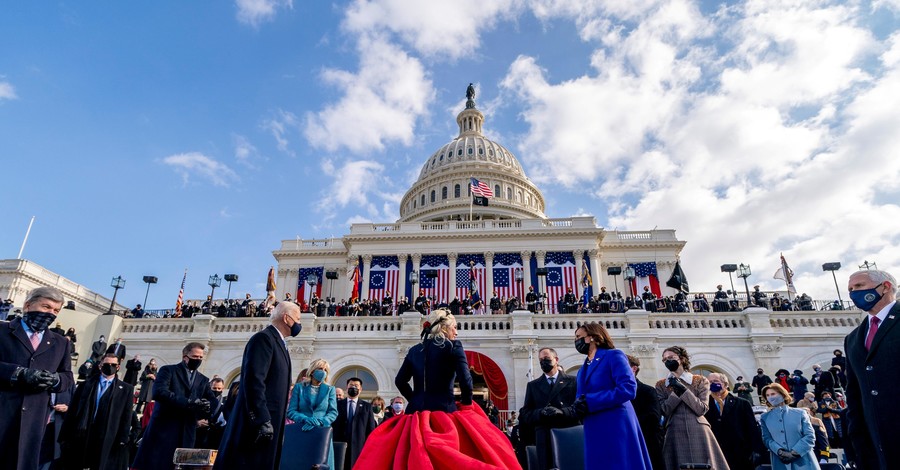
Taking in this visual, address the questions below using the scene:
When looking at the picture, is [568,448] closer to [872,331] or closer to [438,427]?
[438,427]

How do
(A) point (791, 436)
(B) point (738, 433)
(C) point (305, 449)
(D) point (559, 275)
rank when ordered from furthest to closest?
(D) point (559, 275) → (B) point (738, 433) → (A) point (791, 436) → (C) point (305, 449)

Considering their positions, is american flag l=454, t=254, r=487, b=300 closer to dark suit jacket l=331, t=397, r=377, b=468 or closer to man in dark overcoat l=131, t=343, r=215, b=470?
dark suit jacket l=331, t=397, r=377, b=468

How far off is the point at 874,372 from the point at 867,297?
80cm

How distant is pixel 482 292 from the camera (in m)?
45.3

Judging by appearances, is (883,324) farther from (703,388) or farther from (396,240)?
(396,240)

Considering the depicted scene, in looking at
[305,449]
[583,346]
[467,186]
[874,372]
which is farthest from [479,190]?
[874,372]

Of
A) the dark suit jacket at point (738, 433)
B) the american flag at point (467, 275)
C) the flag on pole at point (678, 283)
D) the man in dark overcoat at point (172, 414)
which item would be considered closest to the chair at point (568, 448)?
the dark suit jacket at point (738, 433)

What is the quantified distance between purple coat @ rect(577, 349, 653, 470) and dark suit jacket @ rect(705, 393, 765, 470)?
3280 millimetres

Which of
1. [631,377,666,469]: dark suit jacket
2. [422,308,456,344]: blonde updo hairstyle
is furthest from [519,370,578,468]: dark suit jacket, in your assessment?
[422,308,456,344]: blonde updo hairstyle

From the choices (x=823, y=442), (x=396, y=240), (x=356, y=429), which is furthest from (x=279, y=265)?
(x=823, y=442)

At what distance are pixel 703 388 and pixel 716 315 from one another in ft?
62.4

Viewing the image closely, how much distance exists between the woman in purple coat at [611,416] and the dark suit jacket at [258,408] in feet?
10.6

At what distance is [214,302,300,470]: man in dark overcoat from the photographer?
5352mm

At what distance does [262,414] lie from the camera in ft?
17.6
